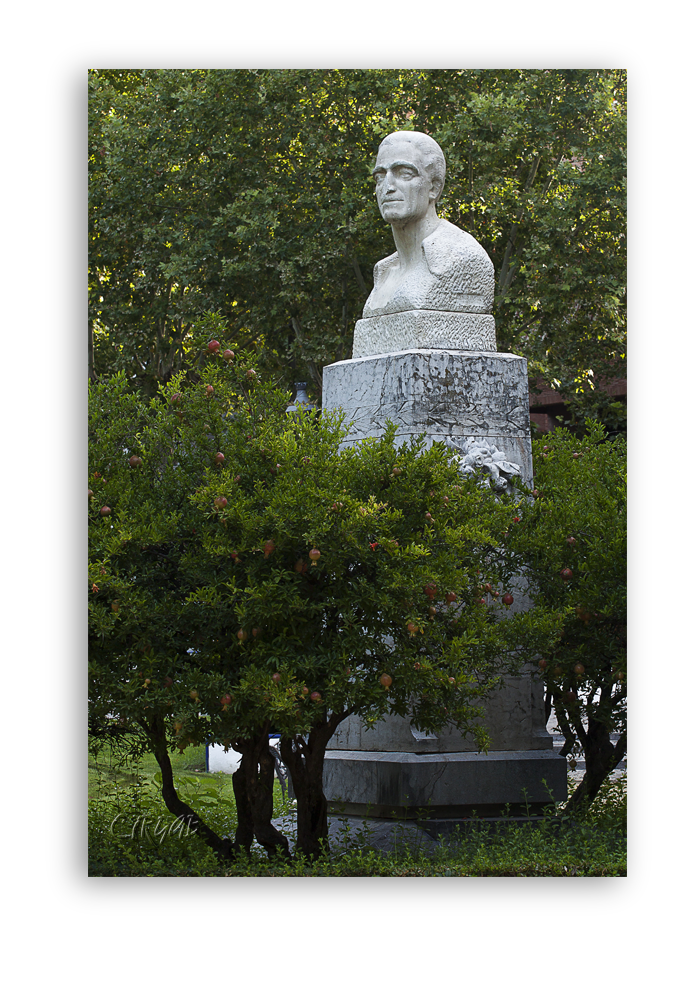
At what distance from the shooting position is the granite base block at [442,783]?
6711mm

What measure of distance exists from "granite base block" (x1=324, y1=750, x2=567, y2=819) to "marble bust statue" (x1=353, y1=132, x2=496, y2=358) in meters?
2.53

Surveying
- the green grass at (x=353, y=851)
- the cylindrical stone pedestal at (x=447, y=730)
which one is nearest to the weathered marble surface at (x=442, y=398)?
the cylindrical stone pedestal at (x=447, y=730)

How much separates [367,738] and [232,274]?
31.5 ft

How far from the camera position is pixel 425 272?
740cm

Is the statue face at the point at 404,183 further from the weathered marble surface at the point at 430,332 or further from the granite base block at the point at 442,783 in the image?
the granite base block at the point at 442,783

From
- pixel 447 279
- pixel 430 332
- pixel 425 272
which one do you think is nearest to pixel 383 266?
pixel 425 272

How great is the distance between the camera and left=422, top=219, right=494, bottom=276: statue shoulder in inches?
290

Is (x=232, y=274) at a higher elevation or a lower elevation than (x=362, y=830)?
higher

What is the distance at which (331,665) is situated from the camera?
5.60 metres

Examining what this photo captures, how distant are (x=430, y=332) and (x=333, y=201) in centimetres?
889

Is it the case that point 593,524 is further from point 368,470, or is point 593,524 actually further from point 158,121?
point 158,121

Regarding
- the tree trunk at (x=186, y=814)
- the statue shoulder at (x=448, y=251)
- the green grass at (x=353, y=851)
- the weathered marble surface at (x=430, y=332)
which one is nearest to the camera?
the green grass at (x=353, y=851)

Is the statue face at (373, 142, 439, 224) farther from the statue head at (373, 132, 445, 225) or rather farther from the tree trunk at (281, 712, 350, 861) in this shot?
the tree trunk at (281, 712, 350, 861)
